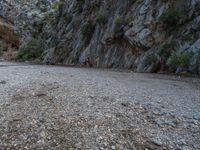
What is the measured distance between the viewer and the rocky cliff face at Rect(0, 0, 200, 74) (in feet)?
51.4

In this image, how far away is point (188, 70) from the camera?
14.2 m

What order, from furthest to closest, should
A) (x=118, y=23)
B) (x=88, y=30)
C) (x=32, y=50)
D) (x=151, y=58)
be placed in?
(x=32, y=50) → (x=88, y=30) → (x=118, y=23) → (x=151, y=58)

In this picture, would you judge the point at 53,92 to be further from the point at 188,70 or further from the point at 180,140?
the point at 188,70

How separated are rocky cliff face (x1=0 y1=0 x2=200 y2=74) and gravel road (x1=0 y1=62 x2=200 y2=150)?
7427 mm

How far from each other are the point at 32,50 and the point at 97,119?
41139 millimetres

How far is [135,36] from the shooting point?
807 inches

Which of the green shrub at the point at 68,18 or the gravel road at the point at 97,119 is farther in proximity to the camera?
the green shrub at the point at 68,18

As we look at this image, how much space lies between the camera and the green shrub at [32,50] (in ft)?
147

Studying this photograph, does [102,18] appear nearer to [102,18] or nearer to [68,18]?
[102,18]

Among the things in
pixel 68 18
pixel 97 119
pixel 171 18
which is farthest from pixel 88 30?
pixel 97 119

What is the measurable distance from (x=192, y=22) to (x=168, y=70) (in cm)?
331

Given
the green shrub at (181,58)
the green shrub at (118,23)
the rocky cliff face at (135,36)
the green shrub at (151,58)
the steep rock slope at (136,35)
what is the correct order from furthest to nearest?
the green shrub at (118,23)
the green shrub at (151,58)
the steep rock slope at (136,35)
the rocky cliff face at (135,36)
the green shrub at (181,58)

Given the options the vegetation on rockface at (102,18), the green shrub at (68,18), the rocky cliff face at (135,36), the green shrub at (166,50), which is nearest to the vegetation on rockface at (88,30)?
the rocky cliff face at (135,36)

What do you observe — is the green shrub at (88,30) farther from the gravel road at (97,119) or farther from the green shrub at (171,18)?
the gravel road at (97,119)
